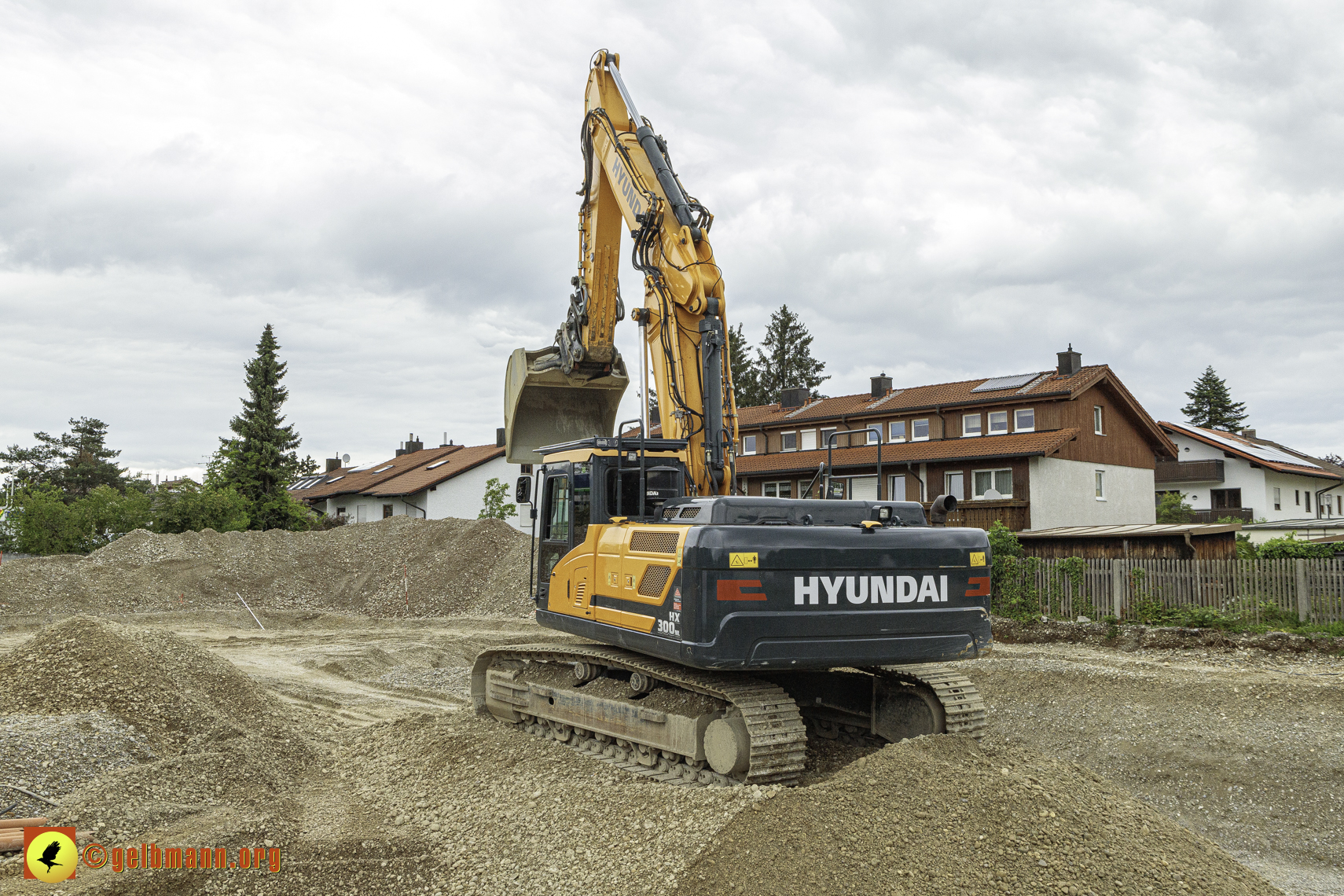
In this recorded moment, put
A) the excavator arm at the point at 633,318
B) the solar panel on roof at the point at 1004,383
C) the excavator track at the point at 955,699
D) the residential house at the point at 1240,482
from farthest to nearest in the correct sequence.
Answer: the residential house at the point at 1240,482 → the solar panel on roof at the point at 1004,383 → the excavator arm at the point at 633,318 → the excavator track at the point at 955,699

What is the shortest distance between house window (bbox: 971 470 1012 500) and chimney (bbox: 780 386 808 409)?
11.2 metres

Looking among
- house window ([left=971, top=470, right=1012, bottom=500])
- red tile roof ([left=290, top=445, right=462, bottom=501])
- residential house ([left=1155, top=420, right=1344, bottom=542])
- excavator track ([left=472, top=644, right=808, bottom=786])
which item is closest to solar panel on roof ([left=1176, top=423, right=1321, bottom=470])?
residential house ([left=1155, top=420, right=1344, bottom=542])

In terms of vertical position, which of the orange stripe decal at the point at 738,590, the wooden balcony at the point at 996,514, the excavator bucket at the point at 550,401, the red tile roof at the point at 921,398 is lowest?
the orange stripe decal at the point at 738,590

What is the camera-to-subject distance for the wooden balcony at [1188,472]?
4188cm

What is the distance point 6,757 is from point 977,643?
781 cm

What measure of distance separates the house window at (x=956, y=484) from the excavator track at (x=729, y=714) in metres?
24.4

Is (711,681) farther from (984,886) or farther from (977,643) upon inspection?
(984,886)

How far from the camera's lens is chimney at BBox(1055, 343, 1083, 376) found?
3292 cm

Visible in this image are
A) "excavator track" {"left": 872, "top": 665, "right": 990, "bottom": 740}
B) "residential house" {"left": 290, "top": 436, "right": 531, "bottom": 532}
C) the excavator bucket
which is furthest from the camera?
"residential house" {"left": 290, "top": 436, "right": 531, "bottom": 532}

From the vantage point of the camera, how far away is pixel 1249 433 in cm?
5653

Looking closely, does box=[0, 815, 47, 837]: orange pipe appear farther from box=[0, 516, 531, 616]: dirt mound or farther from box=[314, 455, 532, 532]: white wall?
box=[314, 455, 532, 532]: white wall

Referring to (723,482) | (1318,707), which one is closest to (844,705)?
(723,482)

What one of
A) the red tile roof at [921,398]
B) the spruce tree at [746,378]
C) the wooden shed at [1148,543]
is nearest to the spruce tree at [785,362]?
the spruce tree at [746,378]

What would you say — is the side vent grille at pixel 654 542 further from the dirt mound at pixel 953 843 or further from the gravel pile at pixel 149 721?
the gravel pile at pixel 149 721
